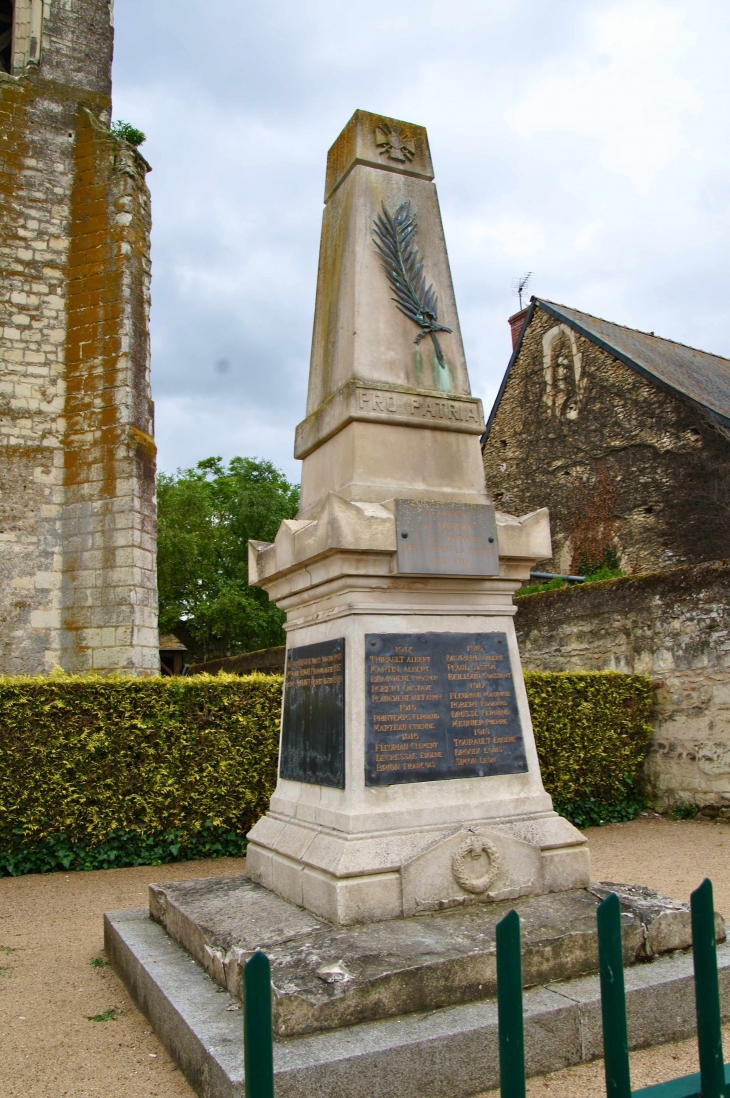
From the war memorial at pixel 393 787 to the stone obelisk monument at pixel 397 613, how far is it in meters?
0.01

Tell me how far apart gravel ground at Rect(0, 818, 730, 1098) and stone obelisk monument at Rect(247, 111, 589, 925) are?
2.78 feet

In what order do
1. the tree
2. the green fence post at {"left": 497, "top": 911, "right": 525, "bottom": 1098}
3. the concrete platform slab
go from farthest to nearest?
1. the tree
2. the concrete platform slab
3. the green fence post at {"left": 497, "top": 911, "right": 525, "bottom": 1098}

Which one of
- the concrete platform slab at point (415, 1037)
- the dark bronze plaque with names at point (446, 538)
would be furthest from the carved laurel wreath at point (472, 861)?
the dark bronze plaque with names at point (446, 538)

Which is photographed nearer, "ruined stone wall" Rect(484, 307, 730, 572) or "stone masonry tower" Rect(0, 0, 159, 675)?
"stone masonry tower" Rect(0, 0, 159, 675)

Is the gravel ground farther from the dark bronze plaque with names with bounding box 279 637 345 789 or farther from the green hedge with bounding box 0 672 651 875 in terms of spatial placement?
the dark bronze plaque with names with bounding box 279 637 345 789

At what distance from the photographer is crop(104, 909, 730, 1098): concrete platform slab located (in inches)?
102

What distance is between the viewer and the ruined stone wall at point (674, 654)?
370 inches

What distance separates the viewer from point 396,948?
3.10 metres

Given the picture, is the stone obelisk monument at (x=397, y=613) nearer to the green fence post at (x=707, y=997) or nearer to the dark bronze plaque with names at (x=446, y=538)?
the dark bronze plaque with names at (x=446, y=538)

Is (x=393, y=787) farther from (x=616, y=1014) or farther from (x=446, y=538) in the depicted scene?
(x=616, y=1014)

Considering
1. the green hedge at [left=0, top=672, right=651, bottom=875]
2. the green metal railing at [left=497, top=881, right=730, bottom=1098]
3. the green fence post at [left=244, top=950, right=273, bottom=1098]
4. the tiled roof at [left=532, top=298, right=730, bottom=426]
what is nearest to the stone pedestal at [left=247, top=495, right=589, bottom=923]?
the green metal railing at [left=497, top=881, right=730, bottom=1098]

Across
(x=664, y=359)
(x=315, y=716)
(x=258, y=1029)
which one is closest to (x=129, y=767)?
(x=315, y=716)

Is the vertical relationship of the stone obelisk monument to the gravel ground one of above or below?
above

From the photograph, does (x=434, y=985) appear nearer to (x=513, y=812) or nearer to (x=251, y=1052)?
(x=513, y=812)
